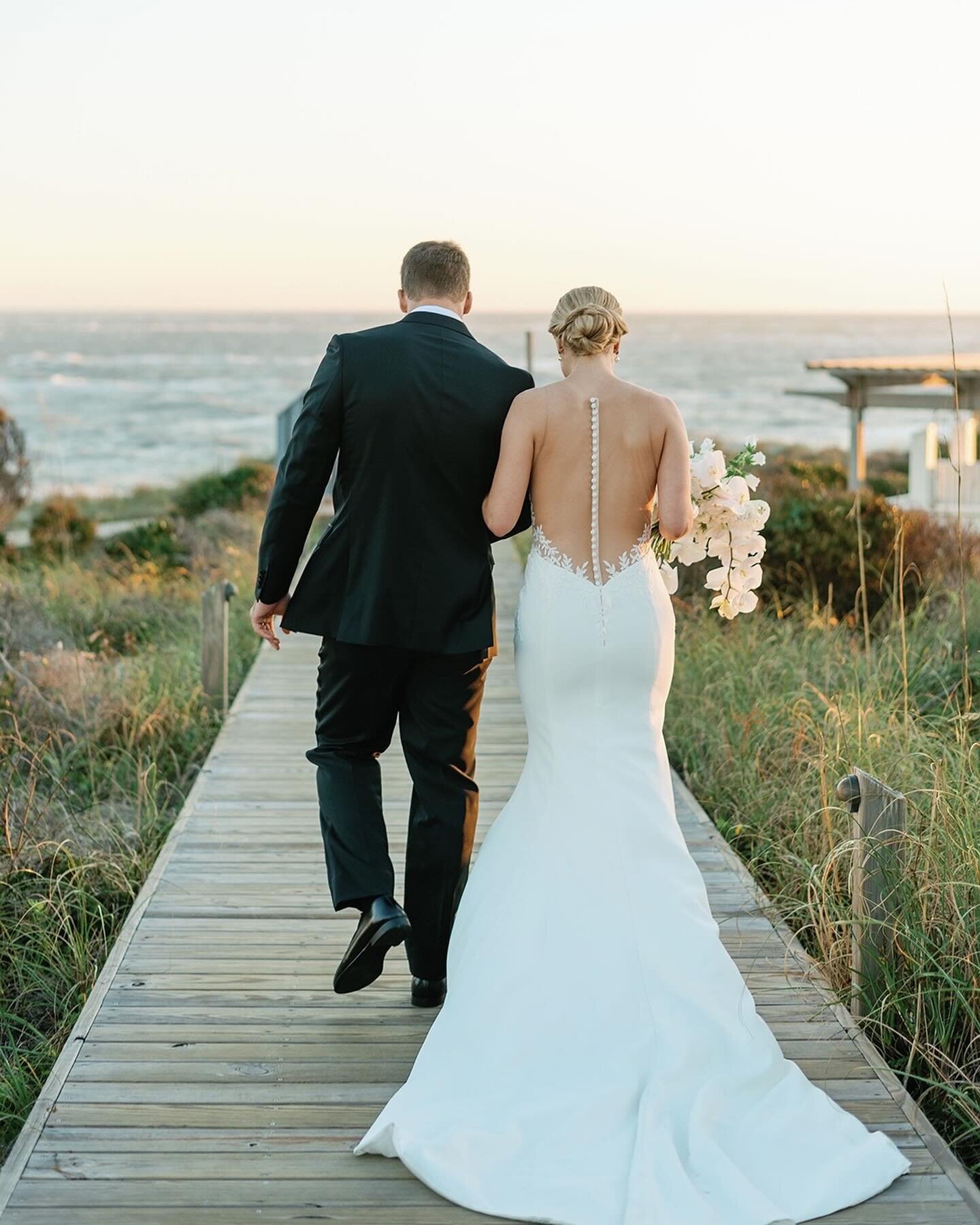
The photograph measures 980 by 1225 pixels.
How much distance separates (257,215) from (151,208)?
8.07 meters

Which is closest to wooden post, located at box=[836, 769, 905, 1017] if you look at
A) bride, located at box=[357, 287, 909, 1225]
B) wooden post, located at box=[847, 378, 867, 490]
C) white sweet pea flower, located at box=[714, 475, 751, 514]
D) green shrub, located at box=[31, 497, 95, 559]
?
bride, located at box=[357, 287, 909, 1225]

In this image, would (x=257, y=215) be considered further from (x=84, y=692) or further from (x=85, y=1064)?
(x=85, y=1064)

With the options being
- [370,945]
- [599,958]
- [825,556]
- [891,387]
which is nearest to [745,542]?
[599,958]

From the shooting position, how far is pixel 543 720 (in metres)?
3.21

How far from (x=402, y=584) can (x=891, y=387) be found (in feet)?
39.6

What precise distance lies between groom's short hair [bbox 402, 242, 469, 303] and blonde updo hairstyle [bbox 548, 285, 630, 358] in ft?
0.93

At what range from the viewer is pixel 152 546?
13.0 meters

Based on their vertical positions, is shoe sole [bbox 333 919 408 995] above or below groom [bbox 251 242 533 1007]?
below

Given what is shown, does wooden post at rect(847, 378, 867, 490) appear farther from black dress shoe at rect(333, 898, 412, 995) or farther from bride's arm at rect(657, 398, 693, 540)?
black dress shoe at rect(333, 898, 412, 995)

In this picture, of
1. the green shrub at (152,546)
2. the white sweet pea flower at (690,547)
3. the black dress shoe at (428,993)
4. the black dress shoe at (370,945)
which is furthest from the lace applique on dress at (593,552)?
the green shrub at (152,546)

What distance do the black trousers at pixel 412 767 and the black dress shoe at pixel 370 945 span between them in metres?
0.10

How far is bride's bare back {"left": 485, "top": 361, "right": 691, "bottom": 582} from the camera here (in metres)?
3.10

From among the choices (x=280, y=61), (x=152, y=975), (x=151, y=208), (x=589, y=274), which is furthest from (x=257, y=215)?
(x=152, y=975)

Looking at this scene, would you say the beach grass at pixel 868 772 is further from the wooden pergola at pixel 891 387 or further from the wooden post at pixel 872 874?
the wooden pergola at pixel 891 387
